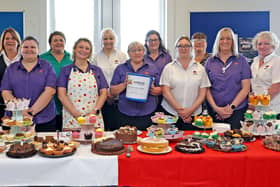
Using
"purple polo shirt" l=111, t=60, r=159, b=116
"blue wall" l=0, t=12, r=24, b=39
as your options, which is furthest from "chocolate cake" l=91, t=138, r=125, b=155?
"blue wall" l=0, t=12, r=24, b=39

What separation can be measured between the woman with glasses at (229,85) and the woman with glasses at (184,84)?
0.37 feet

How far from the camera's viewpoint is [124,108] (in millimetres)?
2980

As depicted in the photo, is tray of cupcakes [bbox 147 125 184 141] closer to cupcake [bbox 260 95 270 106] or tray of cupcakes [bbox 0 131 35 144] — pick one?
cupcake [bbox 260 95 270 106]

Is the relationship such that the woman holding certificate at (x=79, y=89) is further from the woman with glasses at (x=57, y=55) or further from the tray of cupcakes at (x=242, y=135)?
the tray of cupcakes at (x=242, y=135)

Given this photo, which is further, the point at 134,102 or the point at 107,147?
the point at 134,102

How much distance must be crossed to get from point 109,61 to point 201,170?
1946mm

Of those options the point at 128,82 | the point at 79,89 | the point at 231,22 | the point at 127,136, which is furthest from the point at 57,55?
the point at 231,22

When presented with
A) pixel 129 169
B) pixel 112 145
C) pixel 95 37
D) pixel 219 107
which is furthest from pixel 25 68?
pixel 95 37

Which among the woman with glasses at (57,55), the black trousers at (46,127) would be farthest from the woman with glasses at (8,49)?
the black trousers at (46,127)

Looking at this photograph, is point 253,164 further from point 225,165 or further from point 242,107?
point 242,107

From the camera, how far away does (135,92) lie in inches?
111

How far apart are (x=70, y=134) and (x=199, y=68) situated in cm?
142

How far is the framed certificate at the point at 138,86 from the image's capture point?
2789mm

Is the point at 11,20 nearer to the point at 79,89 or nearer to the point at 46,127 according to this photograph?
the point at 46,127
